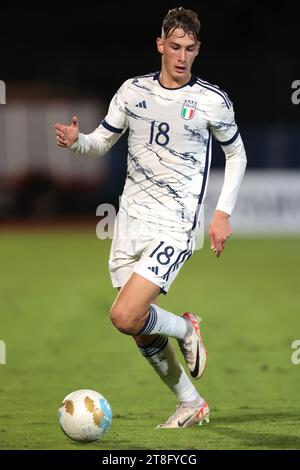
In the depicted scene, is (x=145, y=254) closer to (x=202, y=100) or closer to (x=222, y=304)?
(x=202, y=100)

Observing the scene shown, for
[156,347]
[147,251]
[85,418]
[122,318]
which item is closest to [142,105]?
[147,251]

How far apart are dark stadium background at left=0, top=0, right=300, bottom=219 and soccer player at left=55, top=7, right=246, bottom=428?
19661mm

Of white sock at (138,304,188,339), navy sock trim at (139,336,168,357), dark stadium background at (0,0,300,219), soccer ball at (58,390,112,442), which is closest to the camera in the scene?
soccer ball at (58,390,112,442)

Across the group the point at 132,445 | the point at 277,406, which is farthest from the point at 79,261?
the point at 132,445

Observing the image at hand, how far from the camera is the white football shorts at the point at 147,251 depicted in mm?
6531

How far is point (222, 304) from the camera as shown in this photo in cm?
1295

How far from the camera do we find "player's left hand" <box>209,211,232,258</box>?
651 centimetres

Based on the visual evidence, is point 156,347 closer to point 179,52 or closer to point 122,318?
point 122,318

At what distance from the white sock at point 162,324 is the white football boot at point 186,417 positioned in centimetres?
47

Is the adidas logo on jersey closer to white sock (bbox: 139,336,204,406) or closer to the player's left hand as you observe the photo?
the player's left hand

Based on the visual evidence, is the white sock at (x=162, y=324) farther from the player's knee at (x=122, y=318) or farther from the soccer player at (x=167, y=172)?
the player's knee at (x=122, y=318)

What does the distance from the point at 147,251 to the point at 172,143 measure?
0.68 metres

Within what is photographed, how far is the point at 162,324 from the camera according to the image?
658 cm

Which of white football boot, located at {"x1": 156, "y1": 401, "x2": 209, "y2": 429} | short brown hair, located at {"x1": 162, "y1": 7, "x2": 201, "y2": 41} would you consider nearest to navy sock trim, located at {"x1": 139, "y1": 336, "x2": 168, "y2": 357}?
white football boot, located at {"x1": 156, "y1": 401, "x2": 209, "y2": 429}
